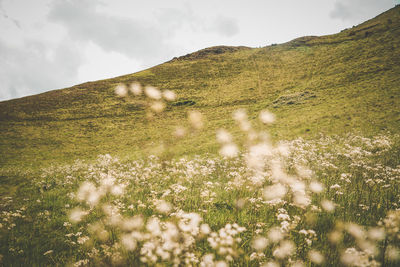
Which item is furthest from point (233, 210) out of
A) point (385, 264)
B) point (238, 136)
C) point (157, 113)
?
point (157, 113)

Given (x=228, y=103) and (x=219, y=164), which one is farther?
(x=228, y=103)

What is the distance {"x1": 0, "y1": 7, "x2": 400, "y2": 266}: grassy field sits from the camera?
4141 mm

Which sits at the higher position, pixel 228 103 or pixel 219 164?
pixel 228 103

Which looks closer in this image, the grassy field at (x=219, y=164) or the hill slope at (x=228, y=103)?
the grassy field at (x=219, y=164)

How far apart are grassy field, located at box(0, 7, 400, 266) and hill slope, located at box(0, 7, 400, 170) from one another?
37cm

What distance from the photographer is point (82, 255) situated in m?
4.50

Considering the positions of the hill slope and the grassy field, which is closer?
the grassy field

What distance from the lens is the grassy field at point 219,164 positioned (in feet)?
13.6

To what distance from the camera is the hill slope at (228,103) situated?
23.9m

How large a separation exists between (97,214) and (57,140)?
1303 inches

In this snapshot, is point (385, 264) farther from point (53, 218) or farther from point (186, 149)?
point (186, 149)

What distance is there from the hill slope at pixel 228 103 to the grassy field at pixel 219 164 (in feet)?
1.20

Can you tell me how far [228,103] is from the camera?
44.5 meters

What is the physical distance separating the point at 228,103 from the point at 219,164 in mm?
34519
